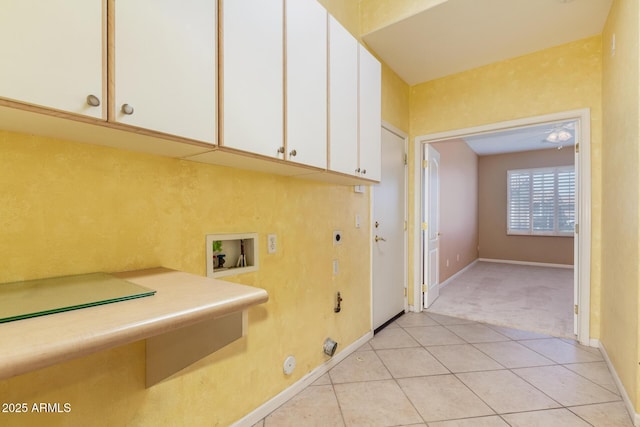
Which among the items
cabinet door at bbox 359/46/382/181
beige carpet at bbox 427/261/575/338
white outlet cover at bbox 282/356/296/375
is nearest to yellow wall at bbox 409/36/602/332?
beige carpet at bbox 427/261/575/338

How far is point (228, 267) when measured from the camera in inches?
59.1

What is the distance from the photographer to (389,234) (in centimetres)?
309

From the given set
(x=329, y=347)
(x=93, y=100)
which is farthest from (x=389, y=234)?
(x=93, y=100)

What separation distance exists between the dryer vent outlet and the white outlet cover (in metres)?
0.32

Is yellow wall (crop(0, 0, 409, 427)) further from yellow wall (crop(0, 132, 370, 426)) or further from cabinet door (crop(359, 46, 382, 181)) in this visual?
cabinet door (crop(359, 46, 382, 181))

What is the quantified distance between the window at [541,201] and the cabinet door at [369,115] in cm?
626

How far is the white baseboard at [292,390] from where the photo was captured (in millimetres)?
1565

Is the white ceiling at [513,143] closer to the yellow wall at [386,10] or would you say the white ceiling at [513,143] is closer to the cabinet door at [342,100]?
the yellow wall at [386,10]

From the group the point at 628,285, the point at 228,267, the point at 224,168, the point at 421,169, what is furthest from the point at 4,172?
the point at 421,169

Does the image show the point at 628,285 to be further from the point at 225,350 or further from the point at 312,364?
the point at 225,350

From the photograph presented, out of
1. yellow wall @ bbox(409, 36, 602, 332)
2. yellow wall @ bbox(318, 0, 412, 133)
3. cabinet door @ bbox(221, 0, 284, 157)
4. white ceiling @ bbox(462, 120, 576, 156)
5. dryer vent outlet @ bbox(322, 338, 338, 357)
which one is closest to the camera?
cabinet door @ bbox(221, 0, 284, 157)

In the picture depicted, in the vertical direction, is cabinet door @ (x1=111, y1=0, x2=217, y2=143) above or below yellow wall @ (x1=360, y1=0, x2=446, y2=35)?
below

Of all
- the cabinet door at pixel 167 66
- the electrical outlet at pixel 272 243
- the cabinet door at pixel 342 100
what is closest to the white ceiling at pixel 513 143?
the cabinet door at pixel 342 100

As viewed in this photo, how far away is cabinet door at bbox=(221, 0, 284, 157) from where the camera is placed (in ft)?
3.58
